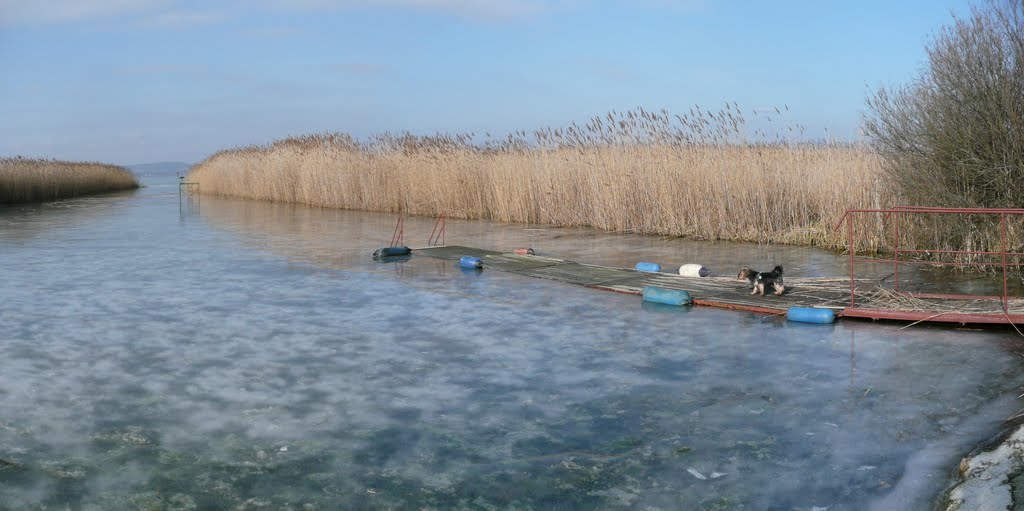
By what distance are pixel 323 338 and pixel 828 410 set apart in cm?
340

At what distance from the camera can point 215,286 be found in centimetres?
850

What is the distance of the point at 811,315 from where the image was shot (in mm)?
6445

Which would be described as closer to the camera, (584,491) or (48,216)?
(584,491)

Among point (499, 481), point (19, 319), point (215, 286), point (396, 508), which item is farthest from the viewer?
point (215, 286)

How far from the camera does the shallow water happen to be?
3.39 meters

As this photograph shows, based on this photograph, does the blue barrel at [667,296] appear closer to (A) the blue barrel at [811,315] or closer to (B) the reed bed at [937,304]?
(A) the blue barrel at [811,315]

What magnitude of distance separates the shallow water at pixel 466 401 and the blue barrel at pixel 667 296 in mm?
138

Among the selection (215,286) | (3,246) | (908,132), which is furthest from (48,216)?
(908,132)

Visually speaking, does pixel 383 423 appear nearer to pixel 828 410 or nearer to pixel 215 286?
pixel 828 410

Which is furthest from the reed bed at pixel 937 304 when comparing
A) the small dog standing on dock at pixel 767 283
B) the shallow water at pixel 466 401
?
the small dog standing on dock at pixel 767 283

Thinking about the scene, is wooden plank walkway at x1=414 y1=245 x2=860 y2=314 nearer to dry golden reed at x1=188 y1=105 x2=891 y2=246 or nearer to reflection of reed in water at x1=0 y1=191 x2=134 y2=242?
dry golden reed at x1=188 y1=105 x2=891 y2=246

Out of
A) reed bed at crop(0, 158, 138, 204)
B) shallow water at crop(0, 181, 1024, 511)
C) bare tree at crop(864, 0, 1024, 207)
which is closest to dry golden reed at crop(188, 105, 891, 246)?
bare tree at crop(864, 0, 1024, 207)

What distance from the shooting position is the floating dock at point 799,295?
6.30 metres

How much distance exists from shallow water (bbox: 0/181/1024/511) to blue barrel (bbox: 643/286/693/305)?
0.14m
